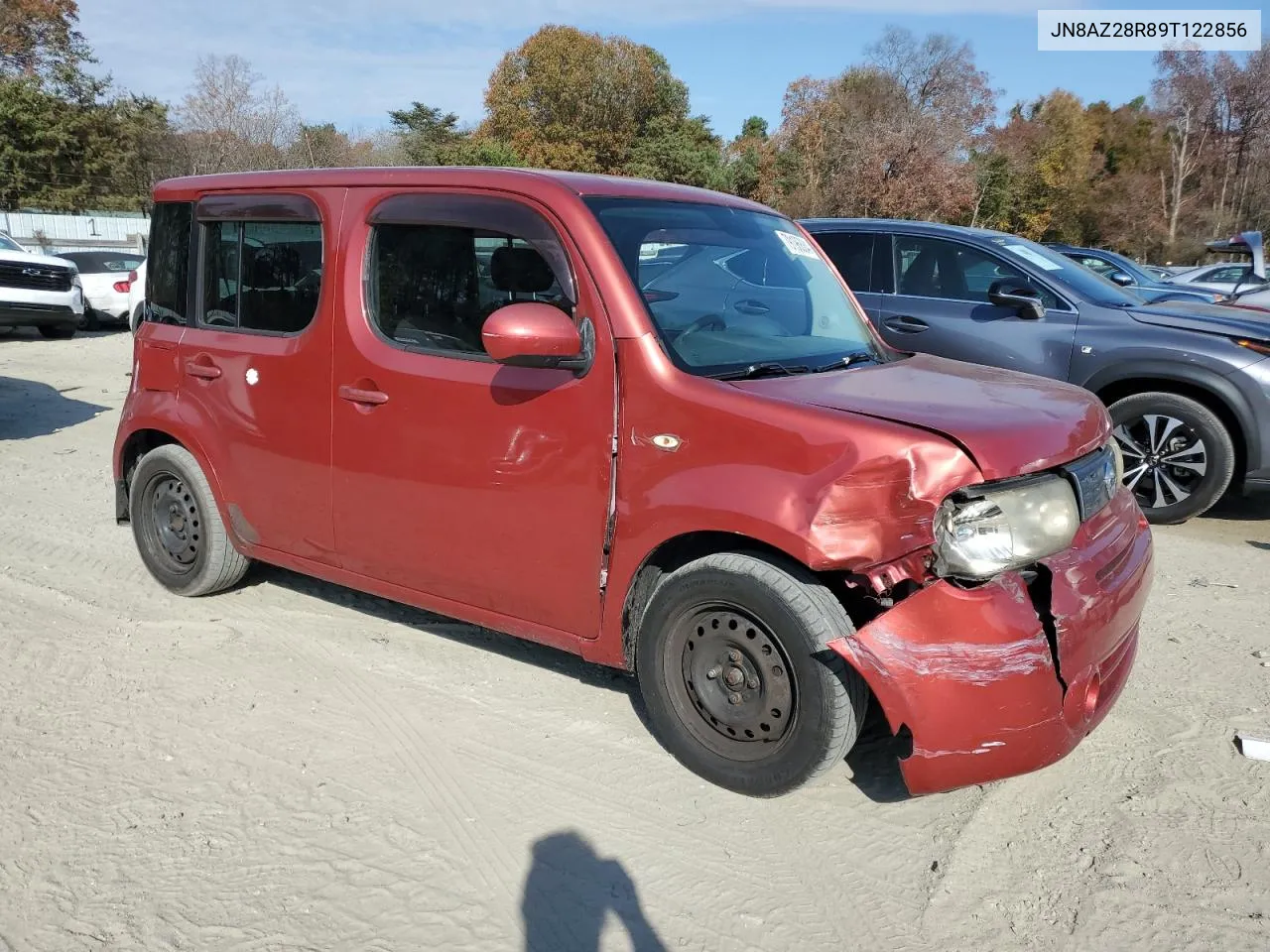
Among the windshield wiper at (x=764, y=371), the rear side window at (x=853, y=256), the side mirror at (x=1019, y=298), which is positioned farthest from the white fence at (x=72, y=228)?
the windshield wiper at (x=764, y=371)

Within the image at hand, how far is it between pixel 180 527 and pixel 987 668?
12.7 ft

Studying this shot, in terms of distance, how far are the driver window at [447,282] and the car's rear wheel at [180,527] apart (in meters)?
1.51

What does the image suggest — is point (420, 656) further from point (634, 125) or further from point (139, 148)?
point (634, 125)

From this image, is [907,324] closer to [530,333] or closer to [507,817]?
[530,333]

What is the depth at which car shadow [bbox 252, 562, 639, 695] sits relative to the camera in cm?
422

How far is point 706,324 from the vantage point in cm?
350

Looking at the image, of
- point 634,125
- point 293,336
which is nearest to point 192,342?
point 293,336

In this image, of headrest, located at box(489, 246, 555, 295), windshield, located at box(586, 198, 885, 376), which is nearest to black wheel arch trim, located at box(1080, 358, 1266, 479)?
windshield, located at box(586, 198, 885, 376)

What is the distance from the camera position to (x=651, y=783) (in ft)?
11.1

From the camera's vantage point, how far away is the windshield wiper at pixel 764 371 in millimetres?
3288

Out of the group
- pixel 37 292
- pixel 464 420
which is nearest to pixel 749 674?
pixel 464 420

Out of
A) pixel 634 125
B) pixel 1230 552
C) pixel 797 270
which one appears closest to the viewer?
pixel 797 270

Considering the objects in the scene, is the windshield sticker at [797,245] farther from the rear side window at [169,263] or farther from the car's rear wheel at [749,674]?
the rear side window at [169,263]

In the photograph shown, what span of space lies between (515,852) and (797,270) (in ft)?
7.96
